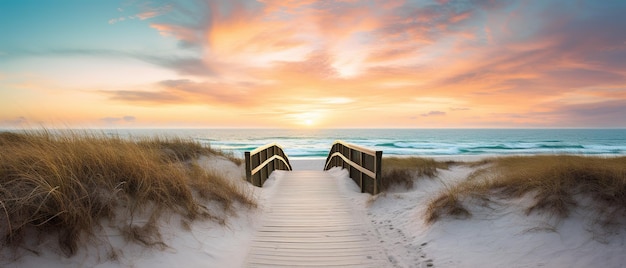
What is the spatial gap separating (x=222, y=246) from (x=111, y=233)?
148 cm

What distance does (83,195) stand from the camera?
3672mm

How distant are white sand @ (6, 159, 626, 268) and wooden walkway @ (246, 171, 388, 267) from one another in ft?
0.90

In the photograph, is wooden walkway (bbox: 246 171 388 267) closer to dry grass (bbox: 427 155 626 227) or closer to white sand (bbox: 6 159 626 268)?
white sand (bbox: 6 159 626 268)

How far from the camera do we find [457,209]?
514 cm

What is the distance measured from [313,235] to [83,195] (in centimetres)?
341

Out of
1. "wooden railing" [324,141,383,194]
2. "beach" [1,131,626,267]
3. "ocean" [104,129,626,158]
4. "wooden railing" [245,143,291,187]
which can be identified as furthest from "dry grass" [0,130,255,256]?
"ocean" [104,129,626,158]

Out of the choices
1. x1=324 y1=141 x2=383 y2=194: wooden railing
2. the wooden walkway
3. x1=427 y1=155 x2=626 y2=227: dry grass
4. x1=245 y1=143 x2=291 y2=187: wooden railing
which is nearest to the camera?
x1=427 y1=155 x2=626 y2=227: dry grass

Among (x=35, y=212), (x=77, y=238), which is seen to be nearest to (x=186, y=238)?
(x=77, y=238)

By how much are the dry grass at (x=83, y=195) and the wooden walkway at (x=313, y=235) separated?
3.57 ft

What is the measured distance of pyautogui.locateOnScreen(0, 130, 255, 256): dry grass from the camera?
10.5 feet

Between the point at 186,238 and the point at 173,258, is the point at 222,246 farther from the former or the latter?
the point at 173,258

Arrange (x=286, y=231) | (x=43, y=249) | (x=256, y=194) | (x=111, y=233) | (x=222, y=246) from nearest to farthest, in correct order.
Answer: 1. (x=43, y=249)
2. (x=111, y=233)
3. (x=222, y=246)
4. (x=286, y=231)
5. (x=256, y=194)

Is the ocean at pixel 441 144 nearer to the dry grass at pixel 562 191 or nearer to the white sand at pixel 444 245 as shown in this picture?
the dry grass at pixel 562 191

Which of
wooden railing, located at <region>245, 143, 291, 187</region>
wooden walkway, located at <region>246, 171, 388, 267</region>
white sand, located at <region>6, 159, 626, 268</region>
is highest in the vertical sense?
wooden railing, located at <region>245, 143, 291, 187</region>
